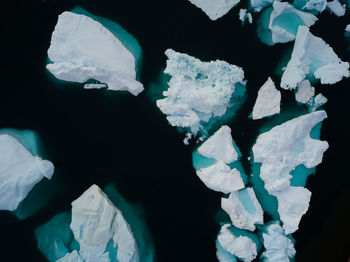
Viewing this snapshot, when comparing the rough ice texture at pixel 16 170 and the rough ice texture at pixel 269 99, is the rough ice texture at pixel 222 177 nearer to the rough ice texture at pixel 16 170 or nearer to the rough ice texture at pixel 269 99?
the rough ice texture at pixel 269 99

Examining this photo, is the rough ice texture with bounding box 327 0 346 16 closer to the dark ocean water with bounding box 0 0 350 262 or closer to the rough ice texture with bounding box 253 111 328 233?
the dark ocean water with bounding box 0 0 350 262

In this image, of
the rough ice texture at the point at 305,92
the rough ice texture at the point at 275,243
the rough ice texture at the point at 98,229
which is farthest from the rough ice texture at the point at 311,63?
the rough ice texture at the point at 98,229

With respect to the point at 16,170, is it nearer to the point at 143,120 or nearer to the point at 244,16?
the point at 143,120

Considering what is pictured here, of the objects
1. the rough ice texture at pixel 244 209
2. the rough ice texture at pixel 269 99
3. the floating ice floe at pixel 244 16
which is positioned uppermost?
the floating ice floe at pixel 244 16

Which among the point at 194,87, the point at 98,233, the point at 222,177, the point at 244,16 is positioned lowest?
the point at 98,233

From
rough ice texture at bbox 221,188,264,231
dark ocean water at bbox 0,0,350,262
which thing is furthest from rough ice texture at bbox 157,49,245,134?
rough ice texture at bbox 221,188,264,231

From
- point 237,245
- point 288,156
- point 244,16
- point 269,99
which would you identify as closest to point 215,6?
point 244,16
